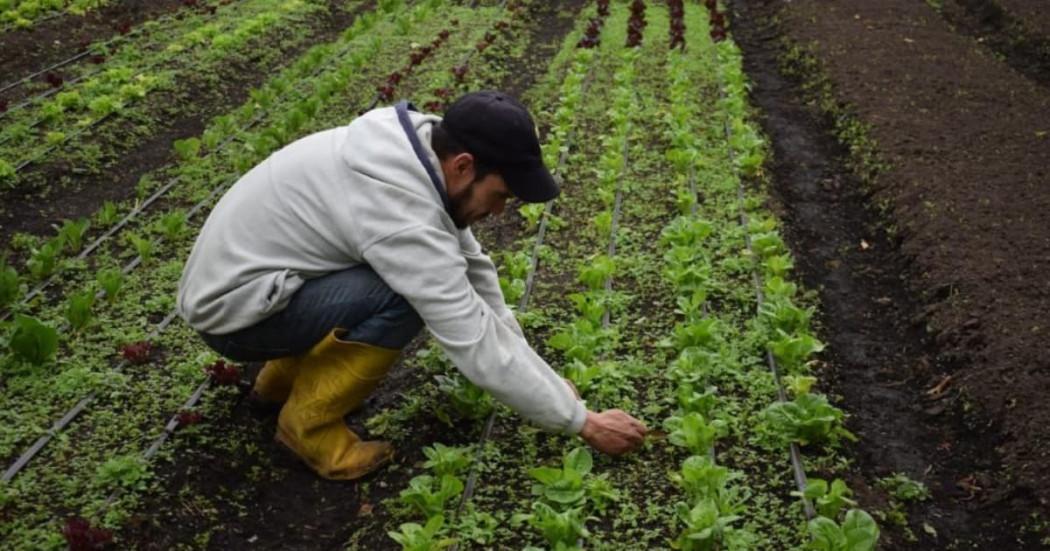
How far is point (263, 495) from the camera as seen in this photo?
12.2 ft

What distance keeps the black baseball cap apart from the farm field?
3.25 feet

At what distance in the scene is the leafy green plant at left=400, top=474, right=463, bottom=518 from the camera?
336 centimetres

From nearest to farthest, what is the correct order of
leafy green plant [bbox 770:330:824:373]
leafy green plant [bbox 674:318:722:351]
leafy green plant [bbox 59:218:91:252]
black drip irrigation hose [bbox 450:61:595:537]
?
black drip irrigation hose [bbox 450:61:595:537], leafy green plant [bbox 770:330:824:373], leafy green plant [bbox 674:318:722:351], leafy green plant [bbox 59:218:91:252]

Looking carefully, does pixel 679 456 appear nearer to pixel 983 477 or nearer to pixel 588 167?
pixel 983 477

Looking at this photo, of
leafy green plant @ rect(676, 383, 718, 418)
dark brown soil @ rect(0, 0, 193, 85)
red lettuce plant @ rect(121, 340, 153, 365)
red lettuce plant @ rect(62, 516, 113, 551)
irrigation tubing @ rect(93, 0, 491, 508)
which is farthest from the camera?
dark brown soil @ rect(0, 0, 193, 85)

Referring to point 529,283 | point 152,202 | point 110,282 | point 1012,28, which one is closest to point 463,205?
point 529,283

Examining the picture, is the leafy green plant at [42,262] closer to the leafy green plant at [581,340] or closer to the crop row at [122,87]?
the crop row at [122,87]

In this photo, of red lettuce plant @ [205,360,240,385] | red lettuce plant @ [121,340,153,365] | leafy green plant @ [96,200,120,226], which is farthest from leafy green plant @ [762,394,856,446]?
leafy green plant @ [96,200,120,226]

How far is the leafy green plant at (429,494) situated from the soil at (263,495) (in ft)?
0.53

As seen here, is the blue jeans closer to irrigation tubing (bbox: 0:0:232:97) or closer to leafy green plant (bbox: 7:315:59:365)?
leafy green plant (bbox: 7:315:59:365)

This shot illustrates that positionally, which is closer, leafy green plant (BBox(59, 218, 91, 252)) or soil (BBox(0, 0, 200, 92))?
leafy green plant (BBox(59, 218, 91, 252))

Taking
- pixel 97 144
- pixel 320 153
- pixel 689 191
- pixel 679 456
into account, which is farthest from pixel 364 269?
pixel 97 144

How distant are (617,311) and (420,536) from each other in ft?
7.27

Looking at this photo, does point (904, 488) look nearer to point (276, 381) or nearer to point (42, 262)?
point (276, 381)
